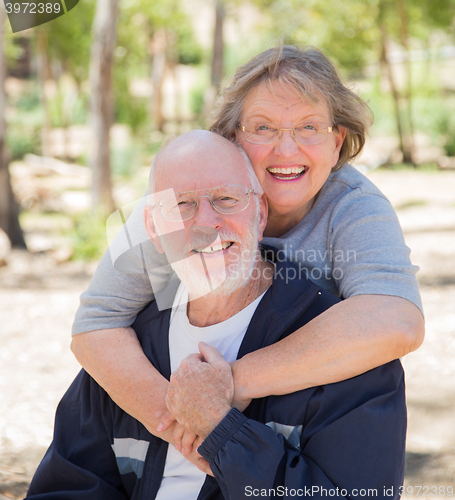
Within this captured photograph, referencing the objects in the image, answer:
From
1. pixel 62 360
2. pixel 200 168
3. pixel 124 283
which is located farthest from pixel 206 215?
pixel 62 360

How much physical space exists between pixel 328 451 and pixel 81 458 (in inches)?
36.3

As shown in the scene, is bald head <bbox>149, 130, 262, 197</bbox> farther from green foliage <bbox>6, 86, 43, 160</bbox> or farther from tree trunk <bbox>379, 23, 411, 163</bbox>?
green foliage <bbox>6, 86, 43, 160</bbox>

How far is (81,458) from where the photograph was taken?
1.92 meters

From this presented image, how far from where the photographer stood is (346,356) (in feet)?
5.01

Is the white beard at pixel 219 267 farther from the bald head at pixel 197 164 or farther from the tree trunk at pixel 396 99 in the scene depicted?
the tree trunk at pixel 396 99

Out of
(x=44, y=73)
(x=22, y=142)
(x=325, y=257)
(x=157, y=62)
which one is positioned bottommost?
(x=22, y=142)

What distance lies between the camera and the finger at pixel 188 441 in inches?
63.4

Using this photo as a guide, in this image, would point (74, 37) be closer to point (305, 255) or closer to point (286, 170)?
point (286, 170)

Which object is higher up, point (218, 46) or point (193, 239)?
point (218, 46)

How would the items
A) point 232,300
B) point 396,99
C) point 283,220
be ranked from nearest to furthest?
point 232,300
point 283,220
point 396,99

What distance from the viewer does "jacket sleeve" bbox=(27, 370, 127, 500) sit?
6.11 feet

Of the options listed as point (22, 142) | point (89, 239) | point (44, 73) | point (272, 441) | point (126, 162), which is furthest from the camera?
point (22, 142)

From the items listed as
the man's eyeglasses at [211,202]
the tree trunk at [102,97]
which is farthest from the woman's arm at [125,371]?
the tree trunk at [102,97]

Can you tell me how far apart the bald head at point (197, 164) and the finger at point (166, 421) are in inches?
28.3
